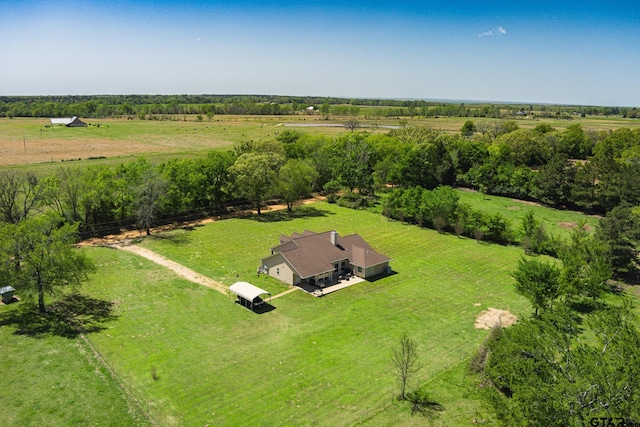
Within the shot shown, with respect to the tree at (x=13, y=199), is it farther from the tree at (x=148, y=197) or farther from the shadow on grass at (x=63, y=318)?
the shadow on grass at (x=63, y=318)

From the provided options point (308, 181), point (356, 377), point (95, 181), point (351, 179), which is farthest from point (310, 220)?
point (356, 377)

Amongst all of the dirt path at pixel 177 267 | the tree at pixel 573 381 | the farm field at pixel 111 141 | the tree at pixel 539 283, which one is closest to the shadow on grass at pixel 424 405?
the tree at pixel 573 381

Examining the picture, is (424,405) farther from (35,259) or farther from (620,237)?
(620,237)

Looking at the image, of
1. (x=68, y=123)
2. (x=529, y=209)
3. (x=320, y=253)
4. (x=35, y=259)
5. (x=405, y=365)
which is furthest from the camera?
(x=68, y=123)

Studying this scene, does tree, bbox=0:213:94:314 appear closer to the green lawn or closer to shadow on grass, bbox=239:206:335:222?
the green lawn

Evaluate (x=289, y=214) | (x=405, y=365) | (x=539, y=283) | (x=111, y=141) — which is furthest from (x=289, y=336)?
(x=111, y=141)

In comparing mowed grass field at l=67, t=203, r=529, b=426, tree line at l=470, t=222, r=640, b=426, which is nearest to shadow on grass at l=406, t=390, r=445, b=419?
mowed grass field at l=67, t=203, r=529, b=426
